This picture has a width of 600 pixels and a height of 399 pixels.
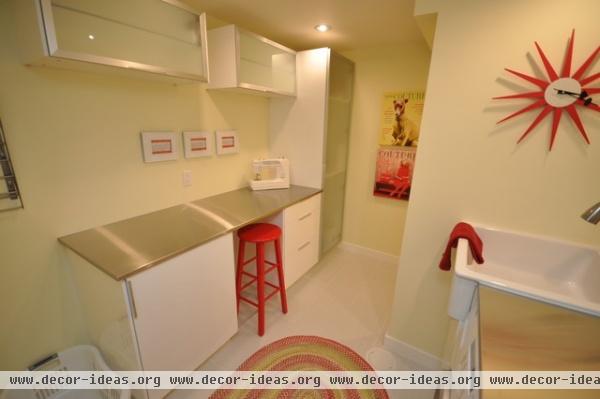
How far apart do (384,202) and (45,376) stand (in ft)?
9.35

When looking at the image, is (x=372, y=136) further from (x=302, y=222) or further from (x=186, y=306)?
(x=186, y=306)

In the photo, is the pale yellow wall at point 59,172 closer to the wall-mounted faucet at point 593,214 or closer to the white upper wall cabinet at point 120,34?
the white upper wall cabinet at point 120,34

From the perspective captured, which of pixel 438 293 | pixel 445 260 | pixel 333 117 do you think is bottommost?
pixel 438 293

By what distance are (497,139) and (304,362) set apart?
1.70 metres

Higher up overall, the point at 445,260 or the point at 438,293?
the point at 445,260

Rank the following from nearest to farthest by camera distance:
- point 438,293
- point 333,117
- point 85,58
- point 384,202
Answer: point 85,58
point 438,293
point 333,117
point 384,202

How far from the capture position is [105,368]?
1.37 meters

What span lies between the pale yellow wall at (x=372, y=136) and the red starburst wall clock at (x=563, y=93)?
1.36 meters

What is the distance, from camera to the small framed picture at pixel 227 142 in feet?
6.87

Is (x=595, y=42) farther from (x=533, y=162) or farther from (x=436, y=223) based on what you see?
(x=436, y=223)

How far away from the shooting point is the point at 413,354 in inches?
68.2

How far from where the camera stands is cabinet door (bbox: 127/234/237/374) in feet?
3.92

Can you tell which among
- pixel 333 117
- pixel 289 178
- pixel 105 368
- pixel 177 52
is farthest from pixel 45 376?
pixel 333 117

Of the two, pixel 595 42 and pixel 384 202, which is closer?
pixel 595 42
